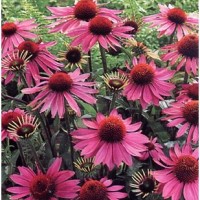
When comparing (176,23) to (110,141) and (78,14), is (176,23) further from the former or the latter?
(110,141)

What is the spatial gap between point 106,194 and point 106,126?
0.42 ft

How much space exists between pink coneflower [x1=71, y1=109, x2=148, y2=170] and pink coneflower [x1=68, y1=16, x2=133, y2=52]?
0.20 m

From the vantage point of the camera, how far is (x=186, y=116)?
3.31 feet

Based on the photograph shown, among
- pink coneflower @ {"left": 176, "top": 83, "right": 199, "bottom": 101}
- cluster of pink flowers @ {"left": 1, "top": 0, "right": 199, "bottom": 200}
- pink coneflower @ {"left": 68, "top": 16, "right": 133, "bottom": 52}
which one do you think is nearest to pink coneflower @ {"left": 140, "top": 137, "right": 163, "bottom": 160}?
cluster of pink flowers @ {"left": 1, "top": 0, "right": 199, "bottom": 200}

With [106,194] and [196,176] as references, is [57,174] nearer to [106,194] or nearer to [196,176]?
[106,194]

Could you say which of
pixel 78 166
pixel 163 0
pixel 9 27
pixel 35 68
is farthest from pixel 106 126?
pixel 163 0

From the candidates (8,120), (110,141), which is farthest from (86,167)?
(8,120)

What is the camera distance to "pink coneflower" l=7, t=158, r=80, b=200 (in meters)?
0.91

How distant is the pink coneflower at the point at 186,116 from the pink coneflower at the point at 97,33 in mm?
206

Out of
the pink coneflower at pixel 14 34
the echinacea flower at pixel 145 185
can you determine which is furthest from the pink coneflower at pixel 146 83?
the pink coneflower at pixel 14 34

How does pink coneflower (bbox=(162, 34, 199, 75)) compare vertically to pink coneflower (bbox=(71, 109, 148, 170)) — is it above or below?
above

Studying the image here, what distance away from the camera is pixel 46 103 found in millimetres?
1008

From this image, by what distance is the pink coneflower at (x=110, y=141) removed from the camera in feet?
3.03

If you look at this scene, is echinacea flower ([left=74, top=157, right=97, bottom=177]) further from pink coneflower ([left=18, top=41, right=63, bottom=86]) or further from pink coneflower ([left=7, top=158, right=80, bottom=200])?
pink coneflower ([left=18, top=41, right=63, bottom=86])
